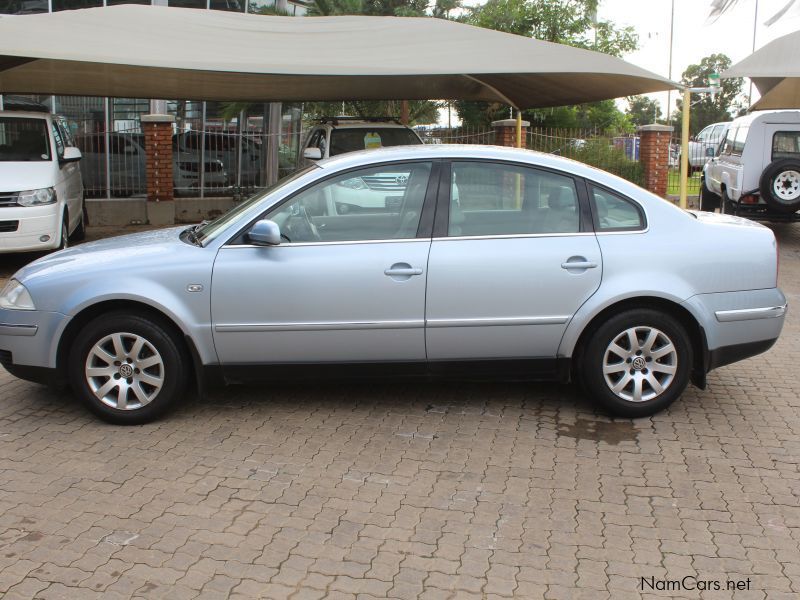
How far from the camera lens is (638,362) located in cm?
530

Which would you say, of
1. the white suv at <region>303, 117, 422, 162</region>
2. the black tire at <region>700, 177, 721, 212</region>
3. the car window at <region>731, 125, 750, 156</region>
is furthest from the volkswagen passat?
the black tire at <region>700, 177, 721, 212</region>

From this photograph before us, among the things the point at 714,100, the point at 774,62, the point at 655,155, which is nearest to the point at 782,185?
the point at 774,62

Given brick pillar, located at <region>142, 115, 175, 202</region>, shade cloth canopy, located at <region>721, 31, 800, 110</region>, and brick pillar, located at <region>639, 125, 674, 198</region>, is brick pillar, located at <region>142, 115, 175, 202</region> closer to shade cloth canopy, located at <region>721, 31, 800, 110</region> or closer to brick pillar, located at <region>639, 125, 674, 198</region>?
shade cloth canopy, located at <region>721, 31, 800, 110</region>

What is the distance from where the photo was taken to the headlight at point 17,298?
17.1 ft

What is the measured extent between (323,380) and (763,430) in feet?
8.91

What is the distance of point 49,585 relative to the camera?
351 cm

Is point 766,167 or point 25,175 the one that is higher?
point 766,167

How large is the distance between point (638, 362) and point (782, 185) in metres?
8.73

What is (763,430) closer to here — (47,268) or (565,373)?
(565,373)

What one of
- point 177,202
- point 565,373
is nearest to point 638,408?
point 565,373

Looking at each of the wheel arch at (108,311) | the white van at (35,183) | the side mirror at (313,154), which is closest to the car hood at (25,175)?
the white van at (35,183)

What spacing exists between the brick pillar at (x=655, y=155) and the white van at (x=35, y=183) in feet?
39.0

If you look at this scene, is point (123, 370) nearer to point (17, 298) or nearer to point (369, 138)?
point (17, 298)

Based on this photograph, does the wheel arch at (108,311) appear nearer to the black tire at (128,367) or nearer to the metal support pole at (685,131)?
the black tire at (128,367)
